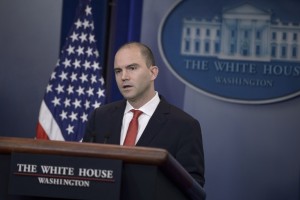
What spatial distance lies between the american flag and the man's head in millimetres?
1960

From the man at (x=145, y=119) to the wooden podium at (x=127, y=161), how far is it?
2.64ft

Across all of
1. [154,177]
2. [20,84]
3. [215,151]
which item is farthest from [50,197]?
[20,84]

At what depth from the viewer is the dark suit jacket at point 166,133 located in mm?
2836

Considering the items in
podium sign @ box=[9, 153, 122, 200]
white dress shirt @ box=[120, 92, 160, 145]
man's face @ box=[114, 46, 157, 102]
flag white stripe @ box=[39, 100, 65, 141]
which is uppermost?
man's face @ box=[114, 46, 157, 102]

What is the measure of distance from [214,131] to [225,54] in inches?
22.0

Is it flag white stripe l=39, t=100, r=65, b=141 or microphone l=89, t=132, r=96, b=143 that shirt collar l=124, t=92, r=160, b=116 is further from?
flag white stripe l=39, t=100, r=65, b=141

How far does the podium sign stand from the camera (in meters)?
1.97

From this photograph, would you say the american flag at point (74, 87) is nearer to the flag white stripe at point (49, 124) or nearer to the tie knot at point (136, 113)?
the flag white stripe at point (49, 124)

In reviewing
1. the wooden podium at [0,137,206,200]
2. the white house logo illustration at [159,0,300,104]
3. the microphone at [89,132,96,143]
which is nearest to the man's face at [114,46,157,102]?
the microphone at [89,132,96,143]

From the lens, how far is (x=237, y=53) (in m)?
4.88

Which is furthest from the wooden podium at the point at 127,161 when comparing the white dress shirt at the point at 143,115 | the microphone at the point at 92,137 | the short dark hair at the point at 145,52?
the short dark hair at the point at 145,52

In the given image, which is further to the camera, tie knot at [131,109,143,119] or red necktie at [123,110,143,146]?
tie knot at [131,109,143,119]

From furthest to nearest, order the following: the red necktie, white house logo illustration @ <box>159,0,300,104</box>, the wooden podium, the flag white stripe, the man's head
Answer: the flag white stripe
white house logo illustration @ <box>159,0,300,104</box>
the man's head
the red necktie
the wooden podium

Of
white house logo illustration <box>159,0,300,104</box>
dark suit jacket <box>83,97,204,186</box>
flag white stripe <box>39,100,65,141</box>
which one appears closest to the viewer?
dark suit jacket <box>83,97,204,186</box>
